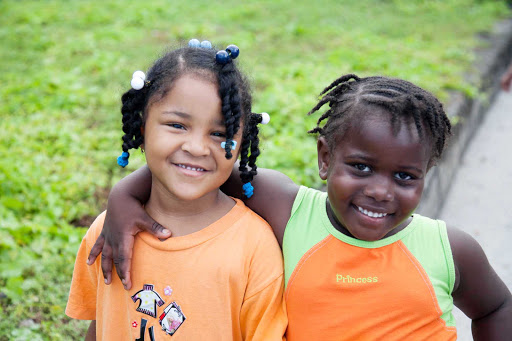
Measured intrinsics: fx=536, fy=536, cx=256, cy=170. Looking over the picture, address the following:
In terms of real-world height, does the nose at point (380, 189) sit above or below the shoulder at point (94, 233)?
above

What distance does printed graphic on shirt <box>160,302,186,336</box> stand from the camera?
1817mm

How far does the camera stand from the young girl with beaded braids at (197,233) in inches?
69.8

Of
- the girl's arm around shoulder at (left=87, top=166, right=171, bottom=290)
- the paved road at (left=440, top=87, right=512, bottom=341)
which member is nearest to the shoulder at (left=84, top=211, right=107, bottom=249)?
the girl's arm around shoulder at (left=87, top=166, right=171, bottom=290)

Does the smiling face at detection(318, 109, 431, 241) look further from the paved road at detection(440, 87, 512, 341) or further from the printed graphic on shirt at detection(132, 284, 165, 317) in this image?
the paved road at detection(440, 87, 512, 341)

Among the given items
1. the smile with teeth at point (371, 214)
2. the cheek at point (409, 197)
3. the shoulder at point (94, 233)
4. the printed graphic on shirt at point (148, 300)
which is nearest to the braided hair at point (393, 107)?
the cheek at point (409, 197)

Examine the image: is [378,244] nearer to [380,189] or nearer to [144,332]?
[380,189]

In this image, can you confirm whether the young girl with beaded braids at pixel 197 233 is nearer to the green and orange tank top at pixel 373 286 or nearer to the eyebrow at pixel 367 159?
the green and orange tank top at pixel 373 286

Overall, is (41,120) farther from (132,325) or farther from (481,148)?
(481,148)

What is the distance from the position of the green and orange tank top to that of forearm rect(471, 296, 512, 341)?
0.14 meters

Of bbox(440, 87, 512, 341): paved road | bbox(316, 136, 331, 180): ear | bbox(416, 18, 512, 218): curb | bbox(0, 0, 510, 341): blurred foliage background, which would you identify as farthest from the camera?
bbox(416, 18, 512, 218): curb

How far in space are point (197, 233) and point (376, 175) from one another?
2.08 feet

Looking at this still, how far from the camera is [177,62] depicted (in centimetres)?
183

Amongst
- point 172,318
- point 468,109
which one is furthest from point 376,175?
point 468,109

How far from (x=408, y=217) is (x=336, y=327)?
1.49 feet
